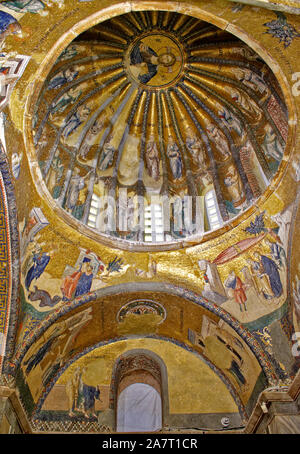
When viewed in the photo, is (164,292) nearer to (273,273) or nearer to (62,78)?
(273,273)

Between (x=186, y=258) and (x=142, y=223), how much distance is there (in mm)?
1882

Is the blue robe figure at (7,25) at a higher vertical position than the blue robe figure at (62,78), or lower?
lower

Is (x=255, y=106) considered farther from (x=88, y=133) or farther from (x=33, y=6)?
(x=33, y=6)

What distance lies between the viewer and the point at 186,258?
42.5ft

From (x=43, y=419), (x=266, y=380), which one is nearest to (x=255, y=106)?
(x=266, y=380)

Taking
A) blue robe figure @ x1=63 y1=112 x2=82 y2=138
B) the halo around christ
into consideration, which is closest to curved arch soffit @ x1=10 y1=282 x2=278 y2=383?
blue robe figure @ x1=63 y1=112 x2=82 y2=138

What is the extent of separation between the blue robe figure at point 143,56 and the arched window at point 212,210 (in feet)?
12.5

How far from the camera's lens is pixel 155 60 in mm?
13359

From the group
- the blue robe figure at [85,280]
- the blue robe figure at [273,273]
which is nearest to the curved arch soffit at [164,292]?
the blue robe figure at [85,280]

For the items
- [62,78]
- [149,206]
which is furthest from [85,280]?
[62,78]

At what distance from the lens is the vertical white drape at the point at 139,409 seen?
1429 centimetres

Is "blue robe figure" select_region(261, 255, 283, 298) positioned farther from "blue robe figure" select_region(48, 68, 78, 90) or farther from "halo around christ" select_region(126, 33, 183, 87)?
"blue robe figure" select_region(48, 68, 78, 90)

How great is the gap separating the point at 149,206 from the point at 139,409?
6.12 m

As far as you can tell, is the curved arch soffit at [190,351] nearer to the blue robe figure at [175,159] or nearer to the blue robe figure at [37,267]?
the blue robe figure at [37,267]
